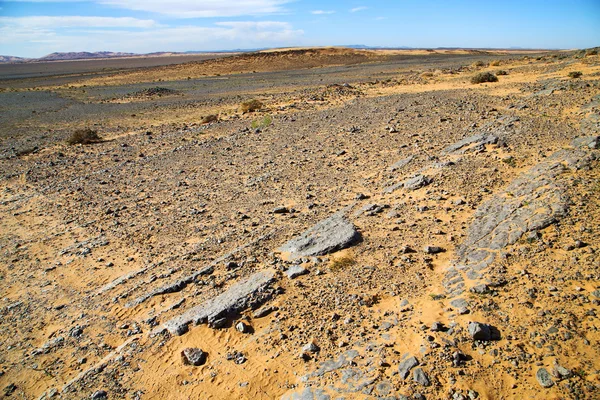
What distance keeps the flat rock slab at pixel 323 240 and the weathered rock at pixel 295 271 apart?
39 centimetres

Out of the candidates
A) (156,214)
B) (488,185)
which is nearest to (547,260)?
(488,185)

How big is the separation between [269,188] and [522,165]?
20.2 ft

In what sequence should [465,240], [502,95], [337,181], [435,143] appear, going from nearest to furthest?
[465,240] → [337,181] → [435,143] → [502,95]

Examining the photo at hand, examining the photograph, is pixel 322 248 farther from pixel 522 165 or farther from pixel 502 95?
pixel 502 95

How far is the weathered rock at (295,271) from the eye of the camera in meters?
6.13

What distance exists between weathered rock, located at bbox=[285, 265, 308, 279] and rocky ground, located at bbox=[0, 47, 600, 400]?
0.30 ft

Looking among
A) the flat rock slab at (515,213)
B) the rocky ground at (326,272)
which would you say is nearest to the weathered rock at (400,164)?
the rocky ground at (326,272)

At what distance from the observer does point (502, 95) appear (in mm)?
17594

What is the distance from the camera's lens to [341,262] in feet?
20.6

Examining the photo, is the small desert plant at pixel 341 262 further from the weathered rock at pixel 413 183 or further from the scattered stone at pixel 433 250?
the weathered rock at pixel 413 183

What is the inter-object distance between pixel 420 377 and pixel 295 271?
104 inches

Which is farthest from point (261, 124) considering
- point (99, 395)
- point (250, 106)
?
point (99, 395)

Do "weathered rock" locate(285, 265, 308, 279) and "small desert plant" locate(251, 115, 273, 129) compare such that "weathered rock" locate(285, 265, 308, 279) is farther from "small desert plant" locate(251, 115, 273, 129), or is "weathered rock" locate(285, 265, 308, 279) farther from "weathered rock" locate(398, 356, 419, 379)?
"small desert plant" locate(251, 115, 273, 129)

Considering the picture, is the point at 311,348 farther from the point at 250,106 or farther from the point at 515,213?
the point at 250,106
